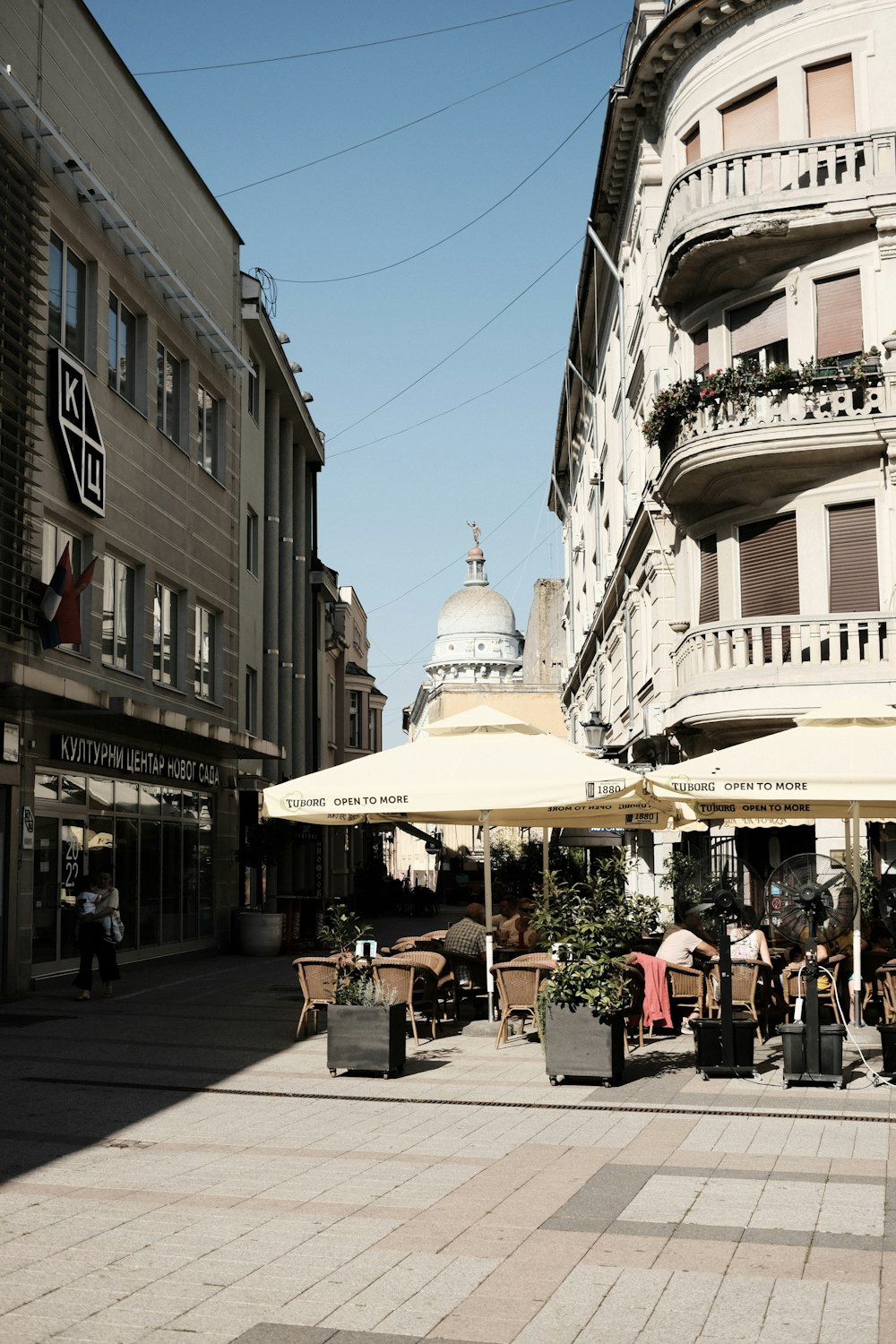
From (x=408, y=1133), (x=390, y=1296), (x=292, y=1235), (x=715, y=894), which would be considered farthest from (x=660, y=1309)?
(x=715, y=894)

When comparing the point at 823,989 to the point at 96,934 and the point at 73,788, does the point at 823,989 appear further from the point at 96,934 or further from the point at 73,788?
the point at 73,788

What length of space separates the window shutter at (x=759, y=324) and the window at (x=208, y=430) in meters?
11.1

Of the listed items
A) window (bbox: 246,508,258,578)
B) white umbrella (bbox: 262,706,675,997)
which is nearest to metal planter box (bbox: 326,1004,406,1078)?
white umbrella (bbox: 262,706,675,997)

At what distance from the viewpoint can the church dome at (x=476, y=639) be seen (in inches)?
5512

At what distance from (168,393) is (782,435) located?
1184 centimetres

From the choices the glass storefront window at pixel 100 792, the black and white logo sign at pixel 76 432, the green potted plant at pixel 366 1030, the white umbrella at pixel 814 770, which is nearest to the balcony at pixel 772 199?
the black and white logo sign at pixel 76 432

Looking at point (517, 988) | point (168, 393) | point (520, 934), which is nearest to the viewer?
point (517, 988)

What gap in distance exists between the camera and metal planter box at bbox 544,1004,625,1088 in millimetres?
11906

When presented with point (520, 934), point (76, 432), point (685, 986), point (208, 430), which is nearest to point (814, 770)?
point (685, 986)

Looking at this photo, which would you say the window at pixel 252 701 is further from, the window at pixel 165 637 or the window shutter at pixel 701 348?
the window shutter at pixel 701 348

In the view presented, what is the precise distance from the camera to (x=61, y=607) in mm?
20219

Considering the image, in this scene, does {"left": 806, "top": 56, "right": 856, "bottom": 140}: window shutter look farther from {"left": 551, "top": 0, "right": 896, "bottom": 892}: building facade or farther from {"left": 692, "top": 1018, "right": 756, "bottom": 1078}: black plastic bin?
{"left": 692, "top": 1018, "right": 756, "bottom": 1078}: black plastic bin

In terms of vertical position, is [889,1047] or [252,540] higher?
[252,540]

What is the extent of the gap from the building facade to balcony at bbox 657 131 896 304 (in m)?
0.03
